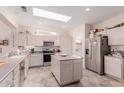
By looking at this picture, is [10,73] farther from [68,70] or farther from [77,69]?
[77,69]

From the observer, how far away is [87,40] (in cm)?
492

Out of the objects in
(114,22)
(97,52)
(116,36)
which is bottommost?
(97,52)

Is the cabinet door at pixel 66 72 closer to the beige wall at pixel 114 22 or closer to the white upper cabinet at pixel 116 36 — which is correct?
the white upper cabinet at pixel 116 36

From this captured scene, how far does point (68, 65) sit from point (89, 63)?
2.20m

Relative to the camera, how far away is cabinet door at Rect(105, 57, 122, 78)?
322 centimetres

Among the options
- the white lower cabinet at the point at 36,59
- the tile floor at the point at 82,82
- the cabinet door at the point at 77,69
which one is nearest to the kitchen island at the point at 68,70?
the cabinet door at the point at 77,69

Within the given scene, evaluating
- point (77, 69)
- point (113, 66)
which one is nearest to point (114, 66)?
point (113, 66)

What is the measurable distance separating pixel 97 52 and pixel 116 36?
1.01 metres

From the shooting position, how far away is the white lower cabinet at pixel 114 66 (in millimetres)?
3148

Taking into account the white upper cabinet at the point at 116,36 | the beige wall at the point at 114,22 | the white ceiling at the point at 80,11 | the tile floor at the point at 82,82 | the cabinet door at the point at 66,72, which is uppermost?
the white ceiling at the point at 80,11

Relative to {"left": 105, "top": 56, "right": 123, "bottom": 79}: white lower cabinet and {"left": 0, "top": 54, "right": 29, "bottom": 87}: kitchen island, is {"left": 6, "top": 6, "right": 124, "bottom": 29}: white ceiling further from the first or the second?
{"left": 0, "top": 54, "right": 29, "bottom": 87}: kitchen island

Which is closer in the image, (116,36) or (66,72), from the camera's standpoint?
(66,72)

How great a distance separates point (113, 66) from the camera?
345 cm
